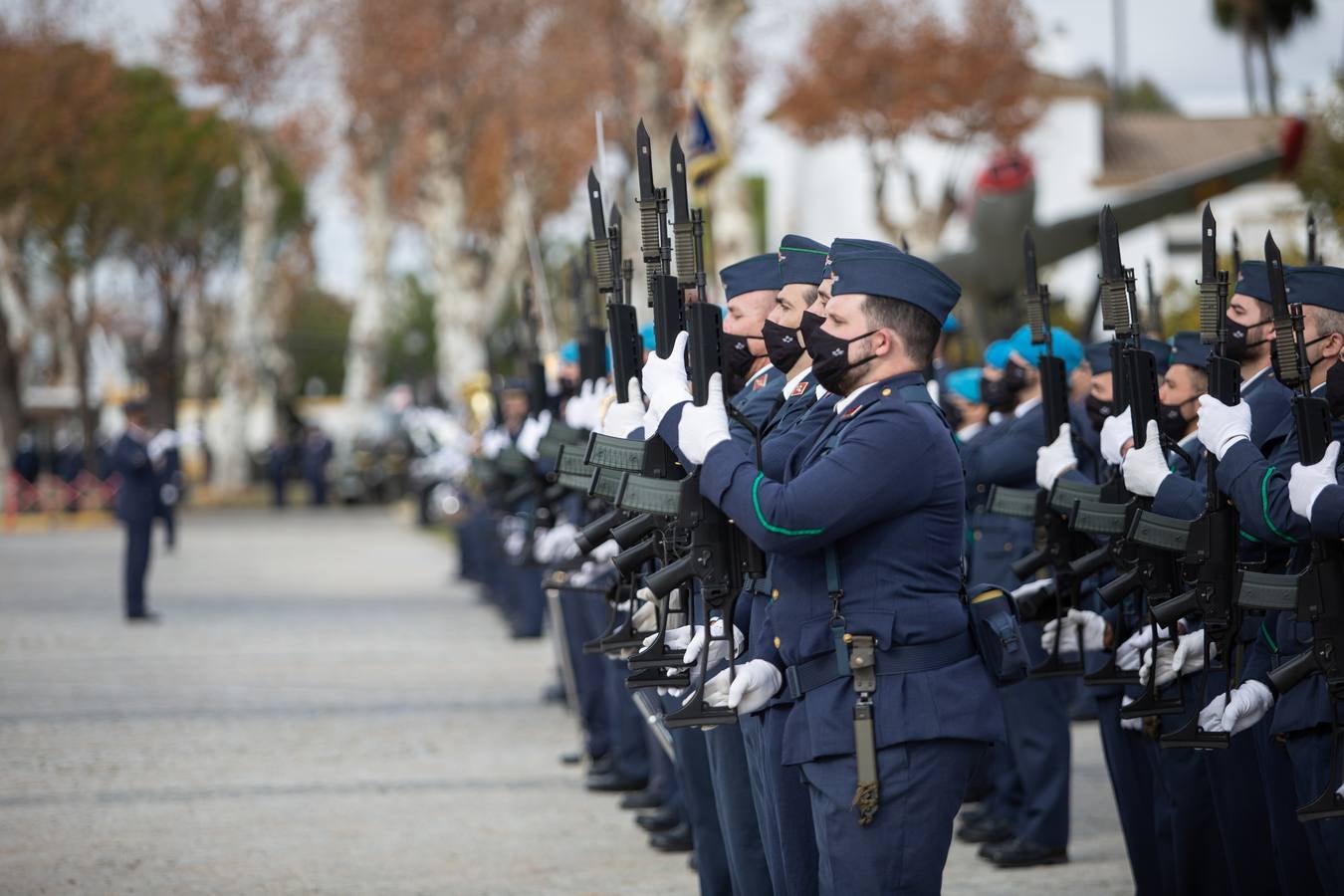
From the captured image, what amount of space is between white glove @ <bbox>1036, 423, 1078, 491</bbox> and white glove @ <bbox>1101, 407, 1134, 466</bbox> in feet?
1.68

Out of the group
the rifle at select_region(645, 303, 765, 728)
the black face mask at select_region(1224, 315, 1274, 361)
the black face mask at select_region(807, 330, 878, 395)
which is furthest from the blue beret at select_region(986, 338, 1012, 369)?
the black face mask at select_region(807, 330, 878, 395)

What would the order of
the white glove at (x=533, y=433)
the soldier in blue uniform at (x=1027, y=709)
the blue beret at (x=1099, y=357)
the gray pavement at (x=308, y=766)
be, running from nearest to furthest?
the blue beret at (x=1099, y=357) → the gray pavement at (x=308, y=766) → the soldier in blue uniform at (x=1027, y=709) → the white glove at (x=533, y=433)

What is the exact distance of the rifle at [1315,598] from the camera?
4.66 meters

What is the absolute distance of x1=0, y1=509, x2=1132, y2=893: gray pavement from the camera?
7.17 metres

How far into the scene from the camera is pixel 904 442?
410 centimetres

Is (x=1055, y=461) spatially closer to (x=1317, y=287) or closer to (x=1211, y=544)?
(x=1211, y=544)

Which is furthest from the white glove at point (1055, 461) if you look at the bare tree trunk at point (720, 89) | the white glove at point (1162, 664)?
the bare tree trunk at point (720, 89)

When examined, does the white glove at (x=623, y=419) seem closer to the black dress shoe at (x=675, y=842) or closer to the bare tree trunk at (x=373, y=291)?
the black dress shoe at (x=675, y=842)

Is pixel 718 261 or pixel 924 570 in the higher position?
pixel 718 261

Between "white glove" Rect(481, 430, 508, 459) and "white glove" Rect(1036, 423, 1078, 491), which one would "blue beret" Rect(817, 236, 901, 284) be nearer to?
"white glove" Rect(1036, 423, 1078, 491)

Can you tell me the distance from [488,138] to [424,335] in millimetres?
34179

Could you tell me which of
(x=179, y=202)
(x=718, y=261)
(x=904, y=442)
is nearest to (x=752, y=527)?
(x=904, y=442)

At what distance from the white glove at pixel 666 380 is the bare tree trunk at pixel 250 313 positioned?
115ft

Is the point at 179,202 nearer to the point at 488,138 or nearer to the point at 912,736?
the point at 488,138
